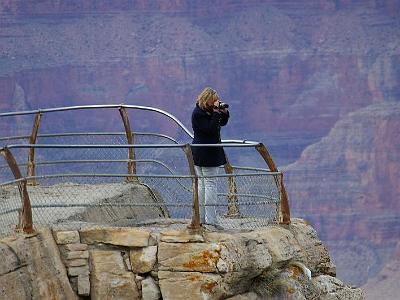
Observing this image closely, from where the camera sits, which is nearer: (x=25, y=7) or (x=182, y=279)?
(x=182, y=279)

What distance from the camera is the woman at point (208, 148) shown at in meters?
16.8

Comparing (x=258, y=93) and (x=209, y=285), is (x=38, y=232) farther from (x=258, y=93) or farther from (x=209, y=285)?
(x=258, y=93)

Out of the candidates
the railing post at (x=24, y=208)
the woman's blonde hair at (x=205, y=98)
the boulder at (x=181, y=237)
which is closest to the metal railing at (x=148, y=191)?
the railing post at (x=24, y=208)

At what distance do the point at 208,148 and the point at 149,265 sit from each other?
165 centimetres

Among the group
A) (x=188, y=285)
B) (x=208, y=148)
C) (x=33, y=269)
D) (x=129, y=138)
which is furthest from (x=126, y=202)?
(x=33, y=269)

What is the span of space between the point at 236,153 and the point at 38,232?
233 feet

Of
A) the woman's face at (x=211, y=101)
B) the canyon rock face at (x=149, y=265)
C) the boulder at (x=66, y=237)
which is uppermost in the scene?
the woman's face at (x=211, y=101)

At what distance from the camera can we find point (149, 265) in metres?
16.0

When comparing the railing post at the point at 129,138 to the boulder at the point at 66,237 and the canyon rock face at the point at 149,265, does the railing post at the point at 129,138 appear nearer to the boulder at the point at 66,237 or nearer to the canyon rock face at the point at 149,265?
the canyon rock face at the point at 149,265

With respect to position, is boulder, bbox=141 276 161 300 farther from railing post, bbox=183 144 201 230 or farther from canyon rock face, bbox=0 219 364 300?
railing post, bbox=183 144 201 230

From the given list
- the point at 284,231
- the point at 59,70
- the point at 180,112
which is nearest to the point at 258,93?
the point at 180,112

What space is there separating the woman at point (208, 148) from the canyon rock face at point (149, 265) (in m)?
0.43

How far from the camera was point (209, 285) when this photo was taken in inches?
619

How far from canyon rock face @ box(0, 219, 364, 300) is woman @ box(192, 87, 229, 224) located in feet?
1.40
